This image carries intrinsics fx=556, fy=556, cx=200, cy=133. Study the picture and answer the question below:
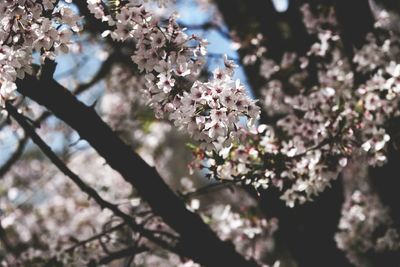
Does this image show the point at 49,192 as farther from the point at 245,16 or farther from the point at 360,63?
the point at 360,63

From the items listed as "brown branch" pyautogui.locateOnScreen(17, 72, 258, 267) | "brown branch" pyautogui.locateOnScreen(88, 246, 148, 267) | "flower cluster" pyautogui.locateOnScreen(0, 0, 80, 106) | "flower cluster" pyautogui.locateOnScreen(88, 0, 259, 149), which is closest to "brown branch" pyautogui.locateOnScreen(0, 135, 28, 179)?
"brown branch" pyautogui.locateOnScreen(88, 246, 148, 267)

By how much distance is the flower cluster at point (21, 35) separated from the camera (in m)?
2.64

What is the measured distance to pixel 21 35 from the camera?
9.00 ft

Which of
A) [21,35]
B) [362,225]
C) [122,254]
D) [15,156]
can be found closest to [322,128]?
[122,254]

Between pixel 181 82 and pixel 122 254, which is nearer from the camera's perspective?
pixel 181 82

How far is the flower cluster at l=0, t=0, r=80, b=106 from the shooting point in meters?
2.64

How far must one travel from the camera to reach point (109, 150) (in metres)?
3.72

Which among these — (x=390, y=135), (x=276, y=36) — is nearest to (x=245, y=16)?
(x=276, y=36)

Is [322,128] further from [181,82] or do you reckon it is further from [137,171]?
[181,82]

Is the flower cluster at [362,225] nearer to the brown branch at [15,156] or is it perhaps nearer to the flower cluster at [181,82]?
the flower cluster at [181,82]

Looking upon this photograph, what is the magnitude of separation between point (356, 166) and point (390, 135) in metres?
2.87

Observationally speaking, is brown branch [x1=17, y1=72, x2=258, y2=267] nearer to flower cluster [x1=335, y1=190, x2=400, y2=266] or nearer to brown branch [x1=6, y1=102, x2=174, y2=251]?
brown branch [x1=6, y1=102, x2=174, y2=251]

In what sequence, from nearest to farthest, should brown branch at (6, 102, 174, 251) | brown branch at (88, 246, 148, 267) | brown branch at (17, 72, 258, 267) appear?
brown branch at (17, 72, 258, 267) → brown branch at (6, 102, 174, 251) → brown branch at (88, 246, 148, 267)

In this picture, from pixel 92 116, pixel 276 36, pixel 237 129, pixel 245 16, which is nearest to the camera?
pixel 237 129
